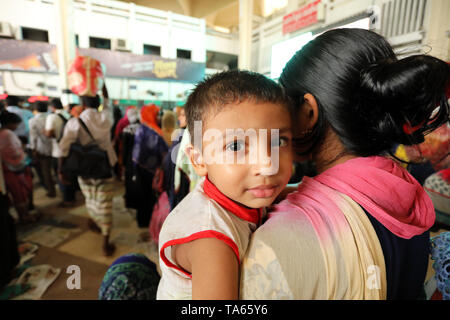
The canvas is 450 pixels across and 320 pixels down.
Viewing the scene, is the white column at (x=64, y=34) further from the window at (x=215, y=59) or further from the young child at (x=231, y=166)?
the window at (x=215, y=59)

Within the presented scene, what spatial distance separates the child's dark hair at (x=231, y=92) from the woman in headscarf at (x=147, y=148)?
2.28 meters

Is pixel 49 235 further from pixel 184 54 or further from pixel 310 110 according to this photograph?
pixel 184 54

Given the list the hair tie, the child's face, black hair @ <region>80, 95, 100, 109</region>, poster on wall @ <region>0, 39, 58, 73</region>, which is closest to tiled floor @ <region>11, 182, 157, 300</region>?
black hair @ <region>80, 95, 100, 109</region>

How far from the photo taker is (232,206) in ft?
2.14

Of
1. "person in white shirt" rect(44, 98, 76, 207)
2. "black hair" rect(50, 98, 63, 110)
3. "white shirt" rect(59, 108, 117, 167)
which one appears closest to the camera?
"white shirt" rect(59, 108, 117, 167)

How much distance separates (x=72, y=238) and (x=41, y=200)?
1862mm

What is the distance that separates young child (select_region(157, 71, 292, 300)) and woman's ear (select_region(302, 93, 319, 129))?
0.05 meters

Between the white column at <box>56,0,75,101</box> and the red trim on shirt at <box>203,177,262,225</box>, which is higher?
the white column at <box>56,0,75,101</box>

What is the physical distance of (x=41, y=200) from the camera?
4242 mm

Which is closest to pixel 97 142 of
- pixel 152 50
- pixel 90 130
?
pixel 90 130

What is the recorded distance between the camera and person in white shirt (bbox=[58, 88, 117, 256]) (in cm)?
238

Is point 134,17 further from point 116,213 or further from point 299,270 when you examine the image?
point 299,270

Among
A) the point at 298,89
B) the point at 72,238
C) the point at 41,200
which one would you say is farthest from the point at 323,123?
the point at 41,200

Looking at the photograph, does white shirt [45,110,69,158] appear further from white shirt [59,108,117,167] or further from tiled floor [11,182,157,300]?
white shirt [59,108,117,167]
